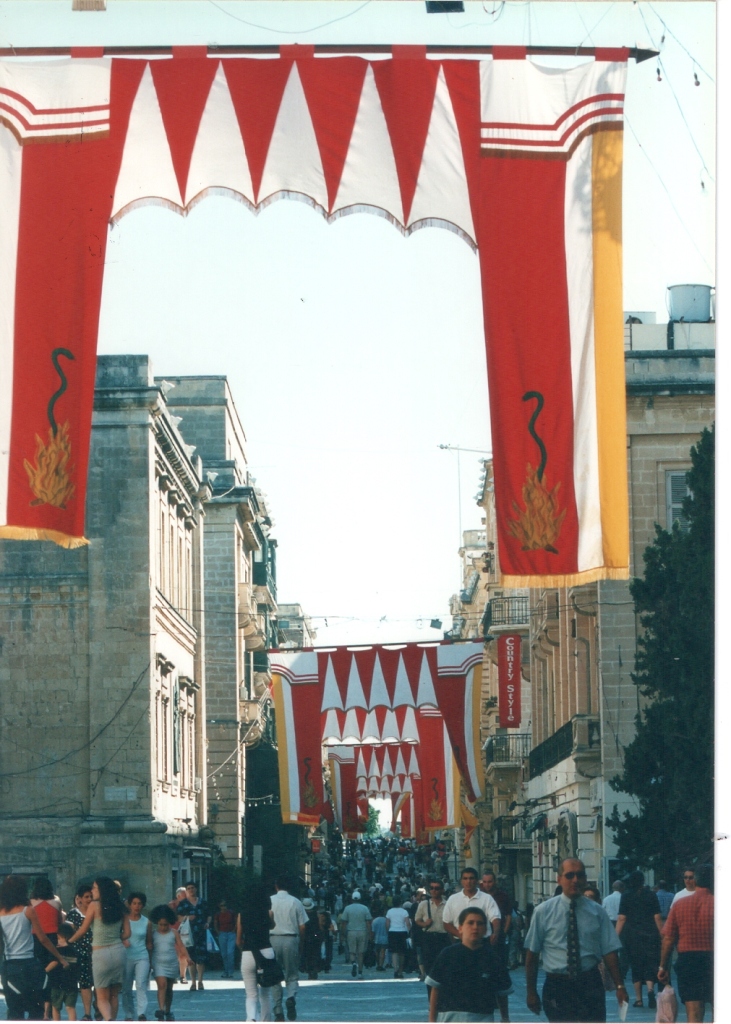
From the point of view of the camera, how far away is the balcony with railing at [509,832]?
50.8m

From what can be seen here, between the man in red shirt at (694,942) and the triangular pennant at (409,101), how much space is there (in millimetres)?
6132

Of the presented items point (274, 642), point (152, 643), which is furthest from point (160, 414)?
point (274, 642)

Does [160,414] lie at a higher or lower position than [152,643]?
higher

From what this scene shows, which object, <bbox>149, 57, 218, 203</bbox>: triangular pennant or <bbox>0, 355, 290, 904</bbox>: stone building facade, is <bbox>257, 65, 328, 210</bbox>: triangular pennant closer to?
<bbox>149, 57, 218, 203</bbox>: triangular pennant

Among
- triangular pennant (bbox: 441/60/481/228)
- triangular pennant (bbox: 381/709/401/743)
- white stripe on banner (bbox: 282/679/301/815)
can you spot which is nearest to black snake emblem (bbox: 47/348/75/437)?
triangular pennant (bbox: 441/60/481/228)

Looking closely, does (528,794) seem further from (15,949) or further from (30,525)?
(30,525)

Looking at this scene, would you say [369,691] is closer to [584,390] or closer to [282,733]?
[282,733]

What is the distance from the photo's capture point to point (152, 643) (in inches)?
1480

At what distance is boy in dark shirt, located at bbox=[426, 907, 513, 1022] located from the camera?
35.0ft

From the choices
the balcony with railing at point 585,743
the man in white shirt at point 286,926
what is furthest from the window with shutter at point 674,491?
the man in white shirt at point 286,926

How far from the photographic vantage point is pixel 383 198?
12.0m

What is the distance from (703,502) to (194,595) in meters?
27.4

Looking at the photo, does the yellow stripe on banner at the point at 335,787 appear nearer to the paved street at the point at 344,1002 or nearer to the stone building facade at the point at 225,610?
the stone building facade at the point at 225,610

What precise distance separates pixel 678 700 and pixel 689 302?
44.9 ft
